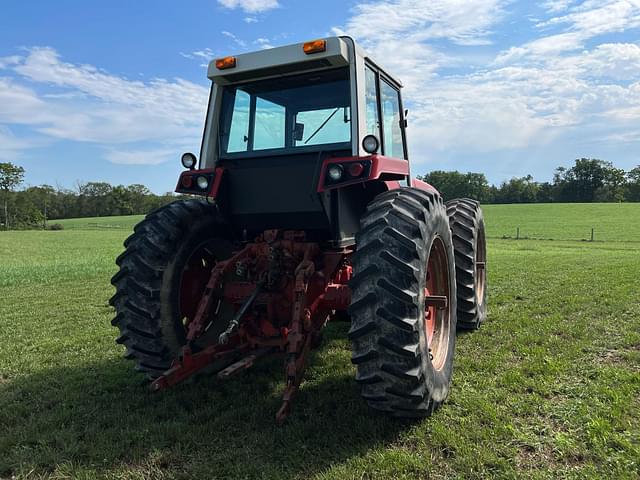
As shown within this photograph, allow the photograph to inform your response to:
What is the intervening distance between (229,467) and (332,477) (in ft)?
2.12

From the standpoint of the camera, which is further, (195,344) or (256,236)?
(256,236)

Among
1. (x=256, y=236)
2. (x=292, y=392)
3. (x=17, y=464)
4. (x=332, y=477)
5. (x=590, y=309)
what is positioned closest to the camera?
(x=332, y=477)

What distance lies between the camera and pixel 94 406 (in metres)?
4.15

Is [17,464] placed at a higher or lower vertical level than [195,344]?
lower

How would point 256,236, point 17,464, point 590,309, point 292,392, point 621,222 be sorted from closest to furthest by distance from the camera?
1. point 17,464
2. point 292,392
3. point 256,236
4. point 590,309
5. point 621,222

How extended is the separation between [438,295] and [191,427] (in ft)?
7.38

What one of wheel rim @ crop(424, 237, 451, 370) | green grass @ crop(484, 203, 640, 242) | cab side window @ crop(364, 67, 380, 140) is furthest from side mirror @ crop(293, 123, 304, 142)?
green grass @ crop(484, 203, 640, 242)

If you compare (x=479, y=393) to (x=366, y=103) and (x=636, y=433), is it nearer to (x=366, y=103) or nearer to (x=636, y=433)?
(x=636, y=433)

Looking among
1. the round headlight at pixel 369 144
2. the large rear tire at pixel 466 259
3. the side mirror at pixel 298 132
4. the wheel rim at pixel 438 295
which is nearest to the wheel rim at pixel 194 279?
the side mirror at pixel 298 132

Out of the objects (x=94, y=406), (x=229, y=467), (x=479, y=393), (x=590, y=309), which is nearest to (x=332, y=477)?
(x=229, y=467)

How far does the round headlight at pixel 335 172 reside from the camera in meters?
3.75

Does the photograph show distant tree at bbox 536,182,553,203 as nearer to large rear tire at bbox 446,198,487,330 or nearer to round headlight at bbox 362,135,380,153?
large rear tire at bbox 446,198,487,330

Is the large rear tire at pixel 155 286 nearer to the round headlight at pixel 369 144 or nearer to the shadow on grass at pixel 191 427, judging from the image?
the shadow on grass at pixel 191 427

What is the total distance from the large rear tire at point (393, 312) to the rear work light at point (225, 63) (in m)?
1.88
